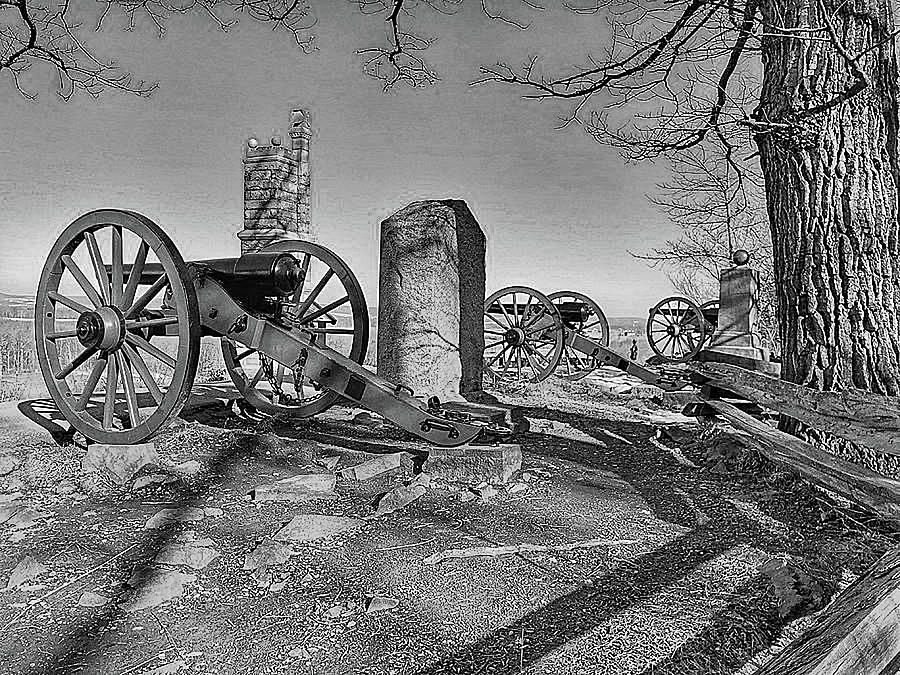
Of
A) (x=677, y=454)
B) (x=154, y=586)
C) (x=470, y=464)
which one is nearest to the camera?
(x=154, y=586)

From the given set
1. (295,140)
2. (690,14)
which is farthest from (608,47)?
(295,140)

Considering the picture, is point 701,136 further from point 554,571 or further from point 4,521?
point 4,521

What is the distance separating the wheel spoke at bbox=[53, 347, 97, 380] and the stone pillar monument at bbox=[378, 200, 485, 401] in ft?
8.37

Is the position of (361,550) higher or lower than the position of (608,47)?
lower

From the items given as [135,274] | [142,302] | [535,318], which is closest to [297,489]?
[142,302]

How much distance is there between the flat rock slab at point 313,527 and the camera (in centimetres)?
331

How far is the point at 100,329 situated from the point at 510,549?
2.92 metres

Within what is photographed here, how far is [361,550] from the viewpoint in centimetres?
319

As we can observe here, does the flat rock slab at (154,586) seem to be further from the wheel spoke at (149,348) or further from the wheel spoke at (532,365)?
the wheel spoke at (532,365)

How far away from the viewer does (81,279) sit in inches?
188

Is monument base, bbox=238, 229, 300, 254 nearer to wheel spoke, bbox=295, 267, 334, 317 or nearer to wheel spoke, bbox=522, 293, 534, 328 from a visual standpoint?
wheel spoke, bbox=522, 293, 534, 328

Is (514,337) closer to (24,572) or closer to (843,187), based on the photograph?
(843,187)

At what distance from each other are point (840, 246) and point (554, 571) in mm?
2841

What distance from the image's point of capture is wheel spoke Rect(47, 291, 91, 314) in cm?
461
